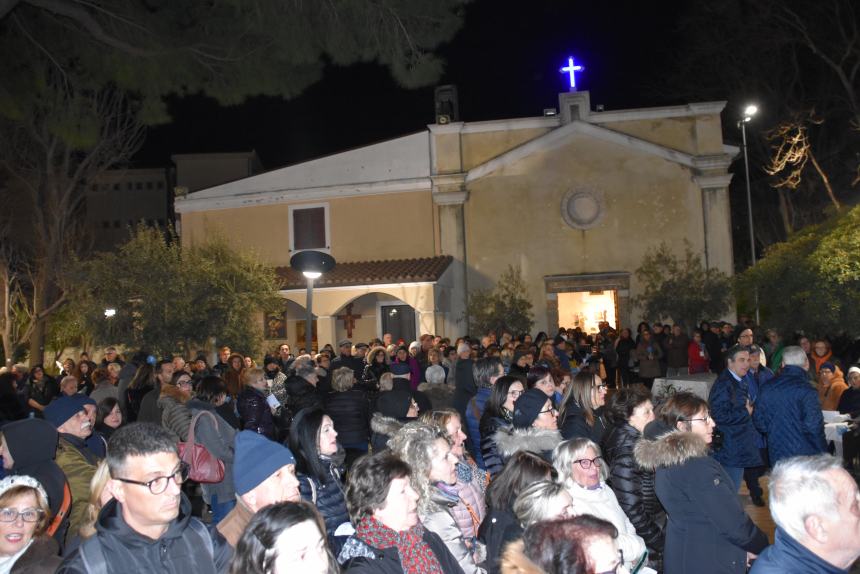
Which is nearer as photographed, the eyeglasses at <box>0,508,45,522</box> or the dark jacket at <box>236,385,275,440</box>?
the eyeglasses at <box>0,508,45,522</box>

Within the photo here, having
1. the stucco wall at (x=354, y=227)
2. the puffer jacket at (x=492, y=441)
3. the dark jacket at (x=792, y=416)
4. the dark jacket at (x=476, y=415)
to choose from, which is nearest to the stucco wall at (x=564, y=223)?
the stucco wall at (x=354, y=227)

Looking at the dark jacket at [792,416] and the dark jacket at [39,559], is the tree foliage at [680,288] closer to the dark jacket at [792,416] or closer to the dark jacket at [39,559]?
the dark jacket at [792,416]

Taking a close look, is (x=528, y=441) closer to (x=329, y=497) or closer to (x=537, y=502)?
(x=329, y=497)

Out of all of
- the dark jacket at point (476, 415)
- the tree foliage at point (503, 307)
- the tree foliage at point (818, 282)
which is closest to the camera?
the dark jacket at point (476, 415)

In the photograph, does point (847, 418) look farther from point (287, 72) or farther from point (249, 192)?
point (249, 192)

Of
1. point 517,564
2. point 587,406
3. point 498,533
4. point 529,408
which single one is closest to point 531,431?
point 529,408

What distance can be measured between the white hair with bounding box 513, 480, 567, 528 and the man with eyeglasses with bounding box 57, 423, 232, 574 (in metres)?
1.42

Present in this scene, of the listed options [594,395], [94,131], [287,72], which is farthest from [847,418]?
[94,131]

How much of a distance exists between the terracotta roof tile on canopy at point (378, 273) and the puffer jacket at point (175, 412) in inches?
535

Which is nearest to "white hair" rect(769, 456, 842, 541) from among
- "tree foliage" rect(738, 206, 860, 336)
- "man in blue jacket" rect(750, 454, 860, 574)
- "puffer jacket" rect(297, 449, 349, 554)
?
"man in blue jacket" rect(750, 454, 860, 574)

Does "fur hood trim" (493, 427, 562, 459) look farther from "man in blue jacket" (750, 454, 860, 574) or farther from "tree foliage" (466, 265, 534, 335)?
"tree foliage" (466, 265, 534, 335)

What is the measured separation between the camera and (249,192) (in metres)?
25.0

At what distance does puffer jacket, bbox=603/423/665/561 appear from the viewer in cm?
503

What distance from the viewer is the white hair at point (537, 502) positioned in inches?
146
